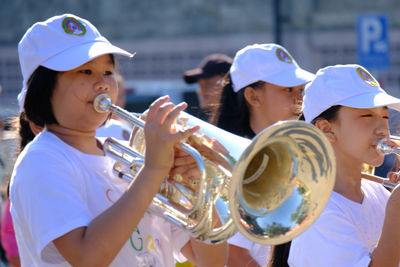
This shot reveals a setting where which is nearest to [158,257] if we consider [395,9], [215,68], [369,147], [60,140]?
[60,140]

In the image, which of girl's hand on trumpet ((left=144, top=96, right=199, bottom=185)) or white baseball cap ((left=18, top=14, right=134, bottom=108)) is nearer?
girl's hand on trumpet ((left=144, top=96, right=199, bottom=185))

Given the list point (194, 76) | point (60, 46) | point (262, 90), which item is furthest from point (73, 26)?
point (194, 76)

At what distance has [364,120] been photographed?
3.11 meters

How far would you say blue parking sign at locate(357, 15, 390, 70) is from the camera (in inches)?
322

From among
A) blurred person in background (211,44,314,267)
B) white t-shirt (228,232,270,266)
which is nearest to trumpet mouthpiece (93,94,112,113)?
white t-shirt (228,232,270,266)

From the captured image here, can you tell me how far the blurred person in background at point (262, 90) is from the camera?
3.95 meters

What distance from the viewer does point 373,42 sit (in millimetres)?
A: 8312

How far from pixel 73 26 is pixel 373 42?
19.8 feet

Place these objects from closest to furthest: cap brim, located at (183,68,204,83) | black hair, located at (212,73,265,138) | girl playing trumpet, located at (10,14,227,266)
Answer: girl playing trumpet, located at (10,14,227,266) → black hair, located at (212,73,265,138) → cap brim, located at (183,68,204,83)

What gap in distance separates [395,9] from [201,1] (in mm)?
3576

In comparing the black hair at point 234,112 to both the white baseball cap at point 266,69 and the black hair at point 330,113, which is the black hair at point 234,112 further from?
the black hair at point 330,113

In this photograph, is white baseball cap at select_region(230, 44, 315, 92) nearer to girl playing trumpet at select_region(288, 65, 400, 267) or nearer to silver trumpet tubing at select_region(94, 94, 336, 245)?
girl playing trumpet at select_region(288, 65, 400, 267)

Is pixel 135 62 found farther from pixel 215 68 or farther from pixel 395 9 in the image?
pixel 215 68

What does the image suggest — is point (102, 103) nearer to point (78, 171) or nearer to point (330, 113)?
point (78, 171)
